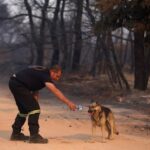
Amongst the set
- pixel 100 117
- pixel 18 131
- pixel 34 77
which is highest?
pixel 34 77

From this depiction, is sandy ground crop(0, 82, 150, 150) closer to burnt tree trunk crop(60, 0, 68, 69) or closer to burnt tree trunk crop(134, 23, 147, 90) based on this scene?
burnt tree trunk crop(134, 23, 147, 90)

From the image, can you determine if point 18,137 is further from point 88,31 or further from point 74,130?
point 88,31

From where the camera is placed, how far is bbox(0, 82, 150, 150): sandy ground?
11.7 metres

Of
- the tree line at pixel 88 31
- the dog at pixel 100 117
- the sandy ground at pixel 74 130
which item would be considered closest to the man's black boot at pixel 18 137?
the sandy ground at pixel 74 130

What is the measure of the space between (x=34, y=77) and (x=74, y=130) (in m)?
3.16

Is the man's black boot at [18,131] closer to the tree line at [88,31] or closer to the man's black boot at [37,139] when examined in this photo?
the man's black boot at [37,139]

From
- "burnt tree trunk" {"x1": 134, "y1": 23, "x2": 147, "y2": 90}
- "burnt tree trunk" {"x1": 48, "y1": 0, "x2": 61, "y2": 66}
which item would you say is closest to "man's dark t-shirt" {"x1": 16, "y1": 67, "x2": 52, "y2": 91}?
"burnt tree trunk" {"x1": 134, "y1": 23, "x2": 147, "y2": 90}

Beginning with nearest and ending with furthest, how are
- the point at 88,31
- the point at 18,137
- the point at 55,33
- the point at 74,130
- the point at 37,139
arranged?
the point at 37,139 → the point at 18,137 → the point at 74,130 → the point at 88,31 → the point at 55,33

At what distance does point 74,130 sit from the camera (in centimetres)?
1448

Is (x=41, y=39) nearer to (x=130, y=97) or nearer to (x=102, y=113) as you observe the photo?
(x=130, y=97)

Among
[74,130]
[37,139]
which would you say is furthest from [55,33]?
[37,139]

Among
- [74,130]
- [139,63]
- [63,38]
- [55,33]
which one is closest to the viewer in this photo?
[74,130]

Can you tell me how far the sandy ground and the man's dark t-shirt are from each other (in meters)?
1.20

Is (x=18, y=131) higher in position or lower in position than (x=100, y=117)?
lower
